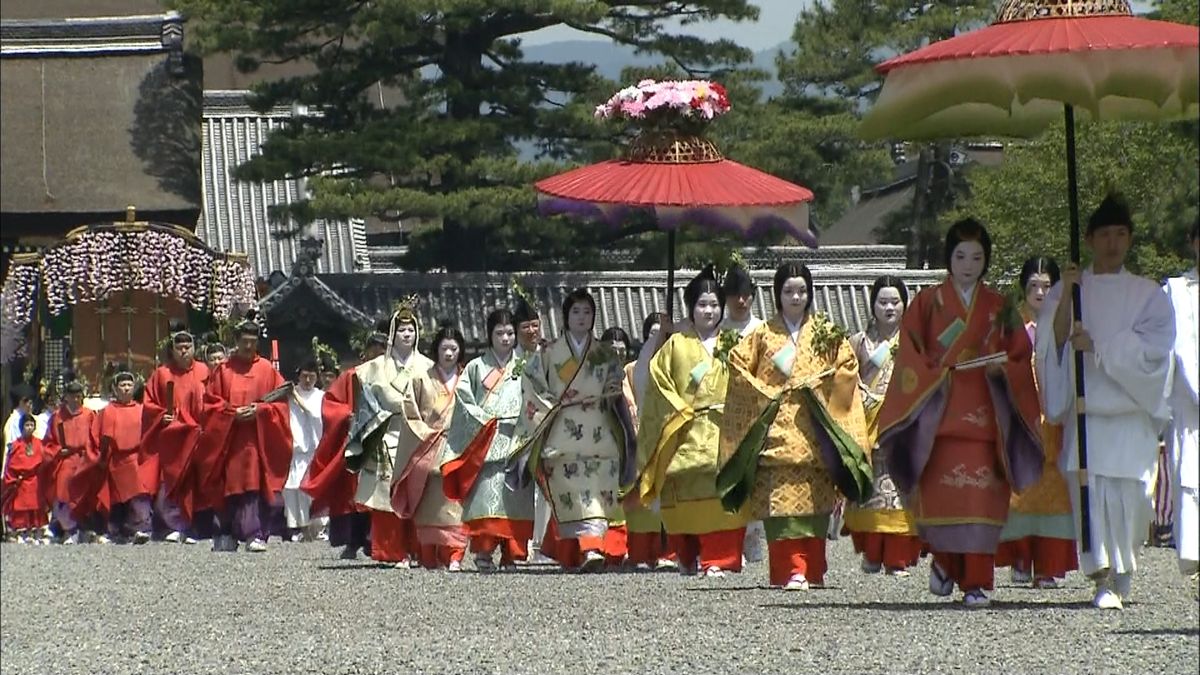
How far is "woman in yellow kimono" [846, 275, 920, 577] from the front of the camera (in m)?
12.8

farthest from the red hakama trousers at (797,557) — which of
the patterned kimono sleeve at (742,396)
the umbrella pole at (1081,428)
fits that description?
the umbrella pole at (1081,428)

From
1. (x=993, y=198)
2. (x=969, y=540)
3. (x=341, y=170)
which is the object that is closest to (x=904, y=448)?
(x=969, y=540)

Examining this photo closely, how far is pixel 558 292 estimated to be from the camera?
83.8 feet

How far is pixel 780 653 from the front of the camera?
28.6ft

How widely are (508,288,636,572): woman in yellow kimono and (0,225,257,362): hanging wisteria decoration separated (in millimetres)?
10850

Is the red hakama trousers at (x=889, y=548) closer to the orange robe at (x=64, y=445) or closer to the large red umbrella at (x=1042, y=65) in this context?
the large red umbrella at (x=1042, y=65)

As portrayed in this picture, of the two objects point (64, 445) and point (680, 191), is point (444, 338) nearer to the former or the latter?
point (680, 191)

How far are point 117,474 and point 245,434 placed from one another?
8.22ft

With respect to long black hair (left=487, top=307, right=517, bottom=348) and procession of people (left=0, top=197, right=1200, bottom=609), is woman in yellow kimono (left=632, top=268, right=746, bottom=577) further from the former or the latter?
long black hair (left=487, top=307, right=517, bottom=348)

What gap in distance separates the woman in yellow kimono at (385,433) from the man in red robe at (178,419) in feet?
12.9

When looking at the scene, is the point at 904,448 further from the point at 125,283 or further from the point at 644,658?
the point at 125,283

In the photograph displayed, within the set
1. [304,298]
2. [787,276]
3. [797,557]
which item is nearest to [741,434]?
[797,557]

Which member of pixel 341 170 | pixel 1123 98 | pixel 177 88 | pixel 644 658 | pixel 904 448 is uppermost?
pixel 177 88

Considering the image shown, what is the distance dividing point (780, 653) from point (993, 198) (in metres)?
14.1
